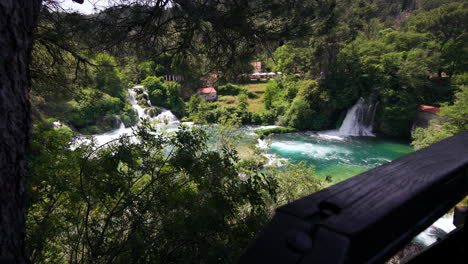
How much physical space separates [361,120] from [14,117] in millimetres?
22305

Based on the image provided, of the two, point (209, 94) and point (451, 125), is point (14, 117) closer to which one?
point (451, 125)

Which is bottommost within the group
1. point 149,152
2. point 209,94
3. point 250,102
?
point 250,102

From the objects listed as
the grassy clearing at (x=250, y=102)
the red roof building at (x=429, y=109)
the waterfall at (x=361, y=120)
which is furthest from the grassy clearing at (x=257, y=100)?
the red roof building at (x=429, y=109)

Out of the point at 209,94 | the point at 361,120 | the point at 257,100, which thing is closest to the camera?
the point at 361,120

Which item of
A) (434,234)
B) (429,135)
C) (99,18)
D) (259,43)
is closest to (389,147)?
(429,135)

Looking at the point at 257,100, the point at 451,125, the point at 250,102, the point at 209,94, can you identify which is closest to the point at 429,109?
the point at 451,125

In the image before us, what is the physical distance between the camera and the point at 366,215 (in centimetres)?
42

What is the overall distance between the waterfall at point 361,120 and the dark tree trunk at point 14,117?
69.6ft

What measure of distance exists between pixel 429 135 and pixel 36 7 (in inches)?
685

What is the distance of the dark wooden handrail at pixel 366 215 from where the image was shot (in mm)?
344

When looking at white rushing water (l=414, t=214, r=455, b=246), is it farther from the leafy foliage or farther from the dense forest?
the dense forest

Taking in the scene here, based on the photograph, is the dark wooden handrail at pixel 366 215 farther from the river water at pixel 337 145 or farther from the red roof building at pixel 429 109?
the red roof building at pixel 429 109

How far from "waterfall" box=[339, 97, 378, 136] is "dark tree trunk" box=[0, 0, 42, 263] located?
69.6 ft

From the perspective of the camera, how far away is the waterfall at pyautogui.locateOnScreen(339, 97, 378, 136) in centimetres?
2025
